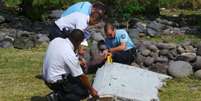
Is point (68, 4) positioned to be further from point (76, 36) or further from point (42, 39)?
point (76, 36)

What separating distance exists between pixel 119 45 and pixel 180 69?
114cm

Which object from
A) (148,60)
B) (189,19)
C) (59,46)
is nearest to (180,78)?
(148,60)

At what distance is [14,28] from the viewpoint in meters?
18.2

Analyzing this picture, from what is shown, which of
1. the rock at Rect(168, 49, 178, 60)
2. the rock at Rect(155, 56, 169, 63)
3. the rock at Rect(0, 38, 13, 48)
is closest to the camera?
the rock at Rect(155, 56, 169, 63)

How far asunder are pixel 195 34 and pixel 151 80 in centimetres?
822

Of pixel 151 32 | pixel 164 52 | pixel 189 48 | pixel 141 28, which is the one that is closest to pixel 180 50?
pixel 189 48

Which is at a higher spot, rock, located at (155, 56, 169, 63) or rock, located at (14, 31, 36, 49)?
rock, located at (155, 56, 169, 63)

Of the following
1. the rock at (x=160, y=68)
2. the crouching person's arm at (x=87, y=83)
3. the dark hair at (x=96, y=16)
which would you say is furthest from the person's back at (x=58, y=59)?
the rock at (x=160, y=68)

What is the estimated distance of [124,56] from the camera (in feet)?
35.7

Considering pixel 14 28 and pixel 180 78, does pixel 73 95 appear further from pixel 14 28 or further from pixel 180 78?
pixel 14 28

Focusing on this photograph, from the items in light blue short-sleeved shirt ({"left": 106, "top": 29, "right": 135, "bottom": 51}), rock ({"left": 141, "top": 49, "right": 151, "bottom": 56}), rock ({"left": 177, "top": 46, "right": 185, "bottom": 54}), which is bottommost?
rock ({"left": 177, "top": 46, "right": 185, "bottom": 54})

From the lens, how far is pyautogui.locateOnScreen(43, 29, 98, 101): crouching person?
302 inches

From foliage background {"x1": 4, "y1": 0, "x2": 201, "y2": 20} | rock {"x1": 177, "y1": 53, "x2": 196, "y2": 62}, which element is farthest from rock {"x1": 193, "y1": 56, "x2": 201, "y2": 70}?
foliage background {"x1": 4, "y1": 0, "x2": 201, "y2": 20}

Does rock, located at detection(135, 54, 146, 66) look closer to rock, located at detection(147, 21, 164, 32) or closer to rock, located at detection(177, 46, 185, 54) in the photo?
rock, located at detection(177, 46, 185, 54)
